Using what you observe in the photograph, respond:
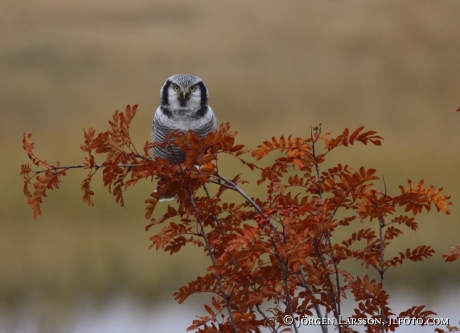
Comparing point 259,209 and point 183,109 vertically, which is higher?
point 183,109

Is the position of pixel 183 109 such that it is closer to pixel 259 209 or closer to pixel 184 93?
pixel 184 93

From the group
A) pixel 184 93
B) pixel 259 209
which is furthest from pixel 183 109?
pixel 259 209

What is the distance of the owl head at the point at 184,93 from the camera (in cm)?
144

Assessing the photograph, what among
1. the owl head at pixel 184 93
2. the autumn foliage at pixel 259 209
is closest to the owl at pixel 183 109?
the owl head at pixel 184 93

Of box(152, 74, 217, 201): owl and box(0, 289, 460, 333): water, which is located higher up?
box(152, 74, 217, 201): owl

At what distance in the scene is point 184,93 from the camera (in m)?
1.43

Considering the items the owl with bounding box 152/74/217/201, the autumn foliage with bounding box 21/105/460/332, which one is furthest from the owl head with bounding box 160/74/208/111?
the autumn foliage with bounding box 21/105/460/332

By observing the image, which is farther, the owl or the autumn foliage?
the owl

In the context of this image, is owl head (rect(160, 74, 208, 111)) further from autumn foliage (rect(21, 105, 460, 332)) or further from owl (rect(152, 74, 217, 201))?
autumn foliage (rect(21, 105, 460, 332))

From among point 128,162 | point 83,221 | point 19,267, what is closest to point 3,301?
point 19,267

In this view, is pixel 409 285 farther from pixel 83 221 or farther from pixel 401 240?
pixel 83 221

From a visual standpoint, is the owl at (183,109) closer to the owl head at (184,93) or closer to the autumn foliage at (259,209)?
the owl head at (184,93)

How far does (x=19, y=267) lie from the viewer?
72.6 inches

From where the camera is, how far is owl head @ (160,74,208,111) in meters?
1.44
